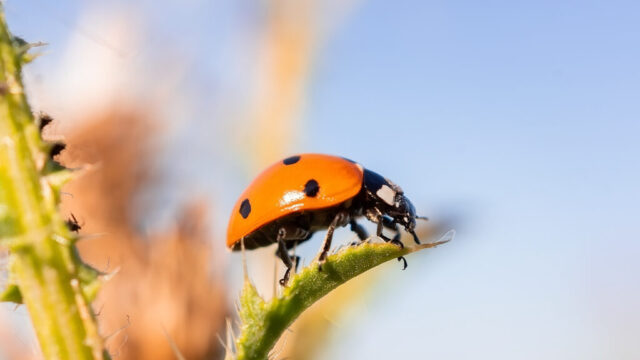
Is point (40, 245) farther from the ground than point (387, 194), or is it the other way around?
point (40, 245)

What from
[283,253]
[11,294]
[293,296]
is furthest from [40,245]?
[283,253]

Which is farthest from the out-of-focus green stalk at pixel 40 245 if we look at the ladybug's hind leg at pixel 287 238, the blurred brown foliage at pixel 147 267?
the blurred brown foliage at pixel 147 267

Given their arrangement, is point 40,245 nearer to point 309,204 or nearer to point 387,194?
point 309,204

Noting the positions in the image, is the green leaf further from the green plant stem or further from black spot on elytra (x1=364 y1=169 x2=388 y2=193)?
black spot on elytra (x1=364 y1=169 x2=388 y2=193)

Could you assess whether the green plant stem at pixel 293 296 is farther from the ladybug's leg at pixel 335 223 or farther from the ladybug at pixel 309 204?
the ladybug at pixel 309 204

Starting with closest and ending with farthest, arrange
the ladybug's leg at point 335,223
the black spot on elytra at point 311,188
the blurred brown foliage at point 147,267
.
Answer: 1. the ladybug's leg at point 335,223
2. the black spot on elytra at point 311,188
3. the blurred brown foliage at point 147,267

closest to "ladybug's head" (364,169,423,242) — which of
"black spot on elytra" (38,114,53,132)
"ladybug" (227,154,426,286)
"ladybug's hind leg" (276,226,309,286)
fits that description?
"ladybug" (227,154,426,286)

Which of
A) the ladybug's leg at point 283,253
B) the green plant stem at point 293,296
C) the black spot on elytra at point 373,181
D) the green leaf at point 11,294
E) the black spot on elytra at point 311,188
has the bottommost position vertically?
the ladybug's leg at point 283,253
